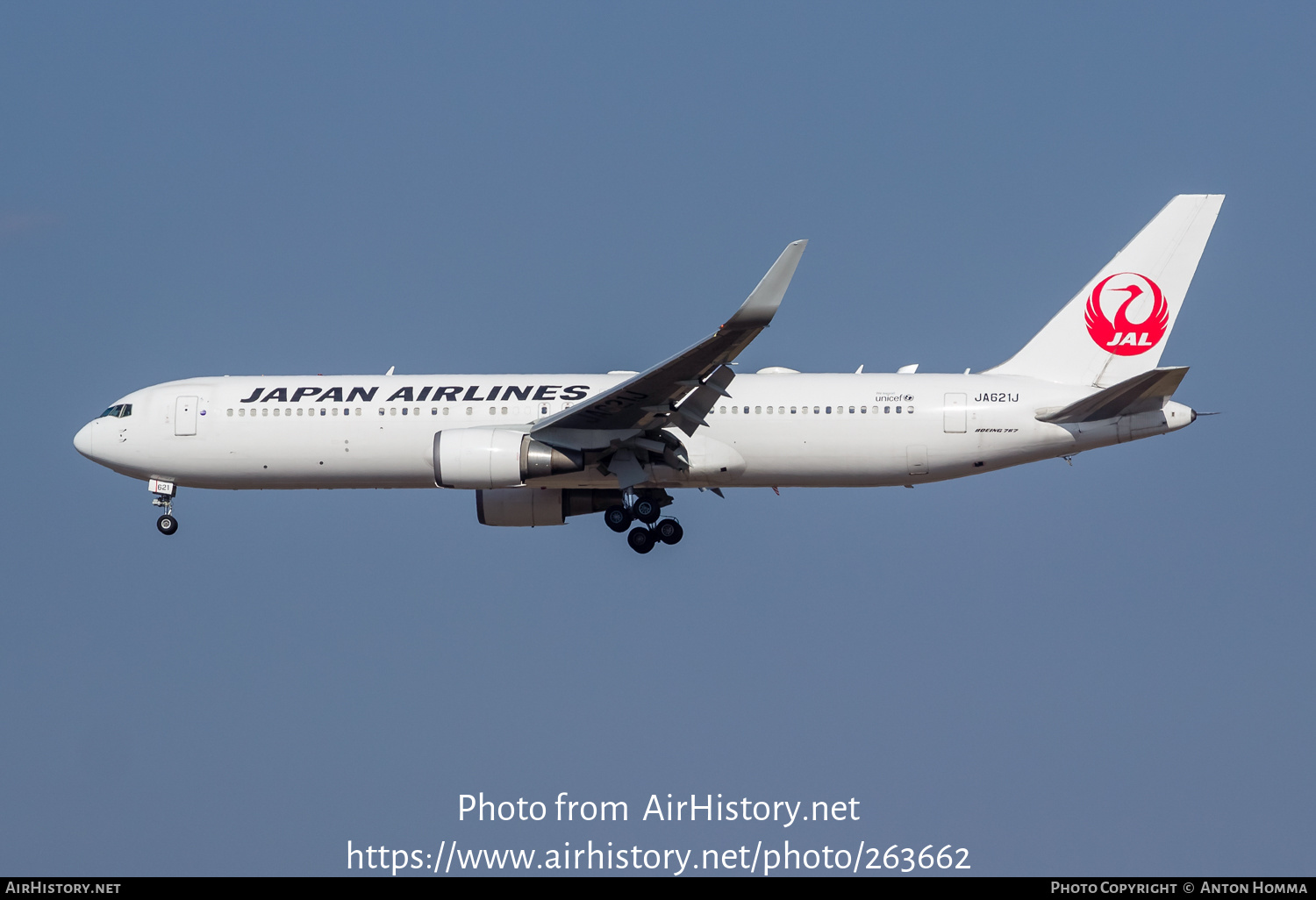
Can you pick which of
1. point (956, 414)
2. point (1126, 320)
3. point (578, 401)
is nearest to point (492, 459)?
point (578, 401)

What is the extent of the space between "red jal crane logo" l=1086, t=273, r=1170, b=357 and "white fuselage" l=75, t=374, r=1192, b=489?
1541 millimetres

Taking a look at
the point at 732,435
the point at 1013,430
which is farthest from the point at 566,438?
the point at 1013,430

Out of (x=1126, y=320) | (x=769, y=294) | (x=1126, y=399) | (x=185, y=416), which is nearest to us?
(x=769, y=294)

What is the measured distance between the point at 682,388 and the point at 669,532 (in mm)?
4360

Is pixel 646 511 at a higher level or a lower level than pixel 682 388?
lower

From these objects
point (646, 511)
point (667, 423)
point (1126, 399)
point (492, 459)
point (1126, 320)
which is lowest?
point (492, 459)

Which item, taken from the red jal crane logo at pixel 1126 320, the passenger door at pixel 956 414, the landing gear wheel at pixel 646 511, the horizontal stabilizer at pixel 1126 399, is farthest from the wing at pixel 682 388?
the red jal crane logo at pixel 1126 320

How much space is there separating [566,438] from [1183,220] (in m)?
13.3

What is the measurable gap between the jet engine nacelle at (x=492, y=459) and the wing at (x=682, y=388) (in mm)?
473

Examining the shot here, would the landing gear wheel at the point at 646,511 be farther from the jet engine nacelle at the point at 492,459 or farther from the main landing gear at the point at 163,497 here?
the main landing gear at the point at 163,497

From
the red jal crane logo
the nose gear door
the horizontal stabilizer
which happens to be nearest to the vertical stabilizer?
the red jal crane logo

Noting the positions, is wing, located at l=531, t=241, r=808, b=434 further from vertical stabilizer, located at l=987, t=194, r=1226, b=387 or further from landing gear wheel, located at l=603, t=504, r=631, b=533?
vertical stabilizer, located at l=987, t=194, r=1226, b=387

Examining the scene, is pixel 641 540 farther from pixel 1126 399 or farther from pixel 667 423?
pixel 1126 399

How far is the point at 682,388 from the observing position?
28453 mm
